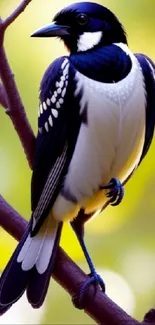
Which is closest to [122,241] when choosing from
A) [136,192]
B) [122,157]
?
[136,192]

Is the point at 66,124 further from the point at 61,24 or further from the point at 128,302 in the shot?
the point at 128,302

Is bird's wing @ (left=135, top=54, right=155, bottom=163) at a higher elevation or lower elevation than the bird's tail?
higher

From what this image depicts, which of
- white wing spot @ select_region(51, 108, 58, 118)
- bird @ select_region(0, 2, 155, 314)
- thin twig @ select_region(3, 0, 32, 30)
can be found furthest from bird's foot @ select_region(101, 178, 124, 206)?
thin twig @ select_region(3, 0, 32, 30)

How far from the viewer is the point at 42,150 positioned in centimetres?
78

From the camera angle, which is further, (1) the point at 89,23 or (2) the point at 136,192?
(2) the point at 136,192

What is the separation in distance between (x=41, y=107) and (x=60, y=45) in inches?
4.4

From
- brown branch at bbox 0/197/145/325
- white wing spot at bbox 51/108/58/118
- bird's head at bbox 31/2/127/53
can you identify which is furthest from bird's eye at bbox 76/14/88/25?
brown branch at bbox 0/197/145/325

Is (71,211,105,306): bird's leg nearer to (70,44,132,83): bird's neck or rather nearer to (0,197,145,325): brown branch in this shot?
(0,197,145,325): brown branch

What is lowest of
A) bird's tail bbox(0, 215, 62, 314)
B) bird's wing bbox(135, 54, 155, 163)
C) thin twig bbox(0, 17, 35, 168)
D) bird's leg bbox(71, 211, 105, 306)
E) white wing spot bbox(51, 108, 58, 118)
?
bird's leg bbox(71, 211, 105, 306)

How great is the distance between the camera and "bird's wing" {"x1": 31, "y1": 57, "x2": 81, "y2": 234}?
771mm

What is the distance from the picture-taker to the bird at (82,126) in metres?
0.76

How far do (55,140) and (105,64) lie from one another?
113 millimetres

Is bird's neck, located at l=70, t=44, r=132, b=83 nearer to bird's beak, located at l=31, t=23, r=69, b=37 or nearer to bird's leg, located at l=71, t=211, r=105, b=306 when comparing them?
bird's beak, located at l=31, t=23, r=69, b=37

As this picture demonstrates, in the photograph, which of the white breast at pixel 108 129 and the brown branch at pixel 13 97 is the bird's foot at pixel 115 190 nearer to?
the white breast at pixel 108 129
